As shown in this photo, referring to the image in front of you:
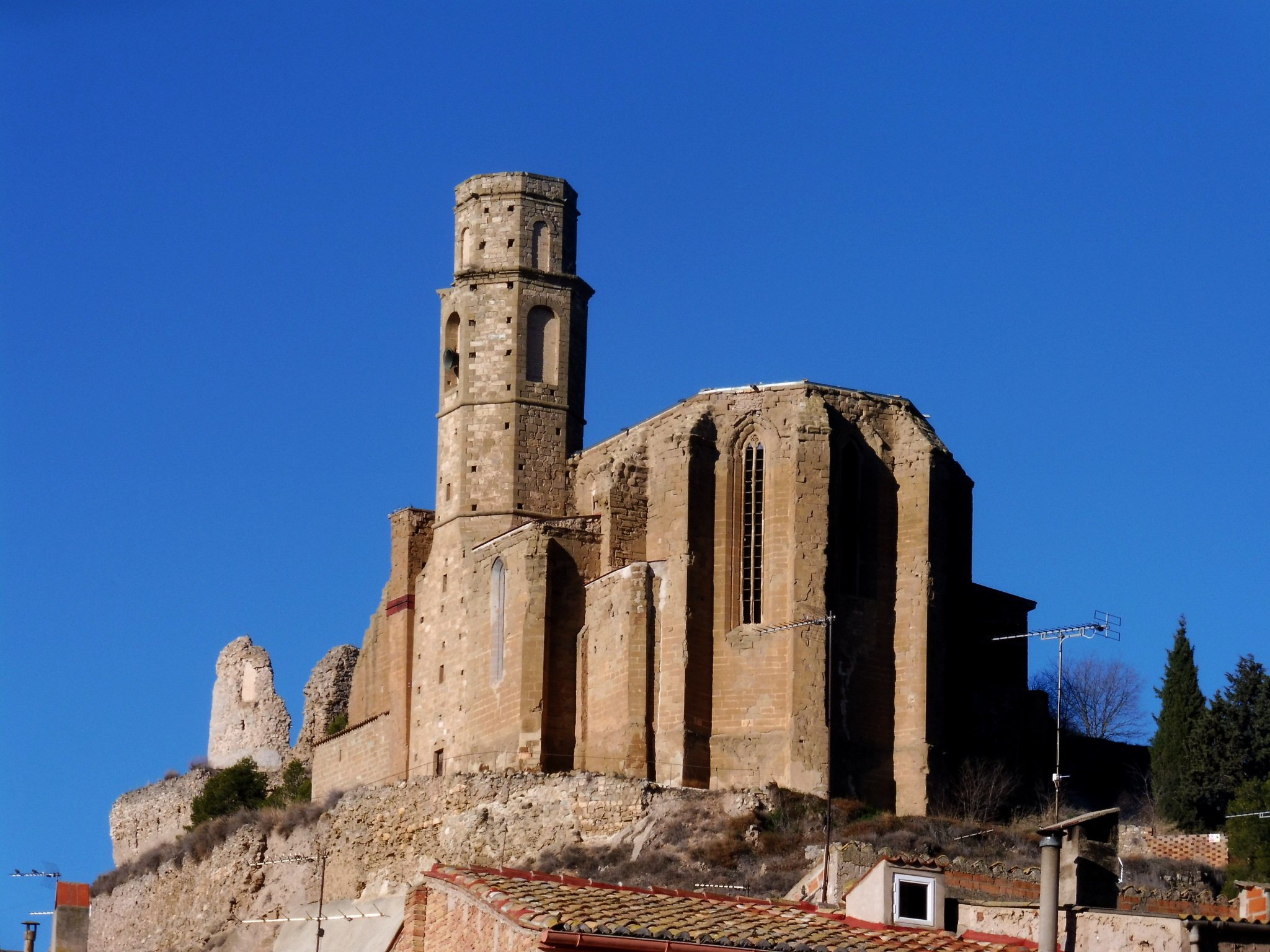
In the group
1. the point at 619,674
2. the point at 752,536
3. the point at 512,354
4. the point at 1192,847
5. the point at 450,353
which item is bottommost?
the point at 1192,847

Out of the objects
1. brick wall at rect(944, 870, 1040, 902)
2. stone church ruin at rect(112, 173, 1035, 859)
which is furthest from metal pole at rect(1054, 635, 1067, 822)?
brick wall at rect(944, 870, 1040, 902)

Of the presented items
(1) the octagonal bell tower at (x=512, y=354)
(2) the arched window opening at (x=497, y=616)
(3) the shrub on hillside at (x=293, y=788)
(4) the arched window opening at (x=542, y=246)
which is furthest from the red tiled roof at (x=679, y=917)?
(3) the shrub on hillside at (x=293, y=788)

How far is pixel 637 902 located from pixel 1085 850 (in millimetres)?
5908

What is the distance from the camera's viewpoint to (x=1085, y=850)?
101 feet

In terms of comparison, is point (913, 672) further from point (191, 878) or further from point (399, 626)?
point (191, 878)

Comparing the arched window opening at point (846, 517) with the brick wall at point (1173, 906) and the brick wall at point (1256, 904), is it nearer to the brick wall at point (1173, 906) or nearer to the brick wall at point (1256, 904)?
the brick wall at point (1173, 906)

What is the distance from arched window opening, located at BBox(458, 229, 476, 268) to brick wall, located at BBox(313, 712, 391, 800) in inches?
439

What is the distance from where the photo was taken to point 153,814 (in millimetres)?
78000

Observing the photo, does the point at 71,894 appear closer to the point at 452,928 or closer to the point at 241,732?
A: the point at 452,928

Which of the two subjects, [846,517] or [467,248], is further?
[467,248]

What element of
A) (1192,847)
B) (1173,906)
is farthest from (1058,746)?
(1173,906)

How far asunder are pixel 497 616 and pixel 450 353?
748cm

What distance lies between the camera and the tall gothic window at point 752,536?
190 ft

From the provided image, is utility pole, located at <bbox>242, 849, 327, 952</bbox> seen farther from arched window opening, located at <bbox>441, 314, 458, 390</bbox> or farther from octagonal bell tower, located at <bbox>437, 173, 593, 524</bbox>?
arched window opening, located at <bbox>441, 314, 458, 390</bbox>
